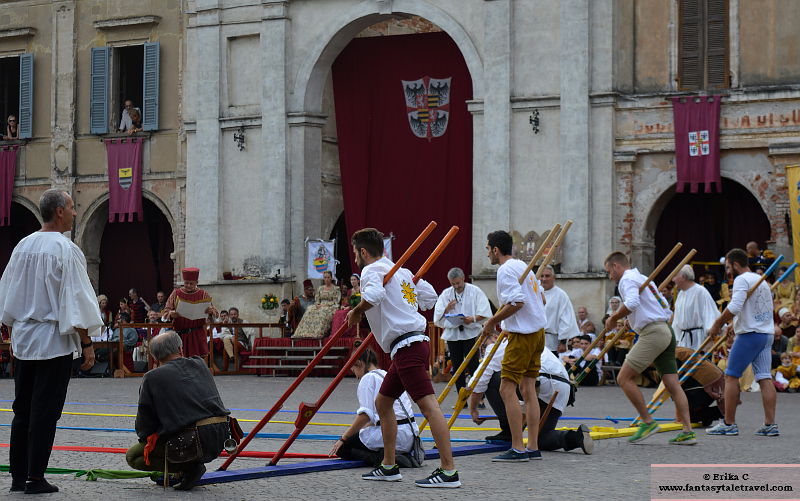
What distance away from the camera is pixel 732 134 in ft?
85.0

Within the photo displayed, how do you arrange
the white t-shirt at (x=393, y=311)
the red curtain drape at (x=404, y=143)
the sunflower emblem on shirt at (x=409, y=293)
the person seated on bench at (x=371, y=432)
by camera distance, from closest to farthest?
1. the white t-shirt at (x=393, y=311)
2. the sunflower emblem on shirt at (x=409, y=293)
3. the person seated on bench at (x=371, y=432)
4. the red curtain drape at (x=404, y=143)

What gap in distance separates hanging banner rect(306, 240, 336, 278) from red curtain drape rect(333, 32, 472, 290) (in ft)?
6.32

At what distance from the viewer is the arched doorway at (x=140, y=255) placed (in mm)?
35125

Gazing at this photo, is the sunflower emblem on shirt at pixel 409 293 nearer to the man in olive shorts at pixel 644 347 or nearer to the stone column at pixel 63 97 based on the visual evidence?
the man in olive shorts at pixel 644 347

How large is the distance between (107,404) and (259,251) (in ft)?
37.8

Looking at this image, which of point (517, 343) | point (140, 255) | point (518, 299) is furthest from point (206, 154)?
point (518, 299)

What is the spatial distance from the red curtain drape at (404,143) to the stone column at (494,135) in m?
2.12

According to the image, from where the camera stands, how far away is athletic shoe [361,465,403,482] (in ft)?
33.7

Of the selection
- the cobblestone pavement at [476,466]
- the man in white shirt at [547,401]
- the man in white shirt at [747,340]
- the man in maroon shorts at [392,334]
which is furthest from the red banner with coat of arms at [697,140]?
the man in maroon shorts at [392,334]

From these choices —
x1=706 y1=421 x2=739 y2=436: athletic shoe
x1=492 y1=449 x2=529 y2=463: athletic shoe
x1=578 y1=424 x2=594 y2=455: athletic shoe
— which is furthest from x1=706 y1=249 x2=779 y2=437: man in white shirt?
x1=492 y1=449 x2=529 y2=463: athletic shoe

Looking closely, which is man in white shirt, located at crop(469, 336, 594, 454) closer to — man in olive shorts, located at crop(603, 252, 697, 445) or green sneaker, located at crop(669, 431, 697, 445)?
man in olive shorts, located at crop(603, 252, 697, 445)

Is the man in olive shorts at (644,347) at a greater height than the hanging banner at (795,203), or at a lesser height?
lesser

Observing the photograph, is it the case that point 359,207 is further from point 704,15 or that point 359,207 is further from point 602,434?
point 602,434

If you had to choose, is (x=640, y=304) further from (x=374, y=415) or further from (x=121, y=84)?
(x=121, y=84)
